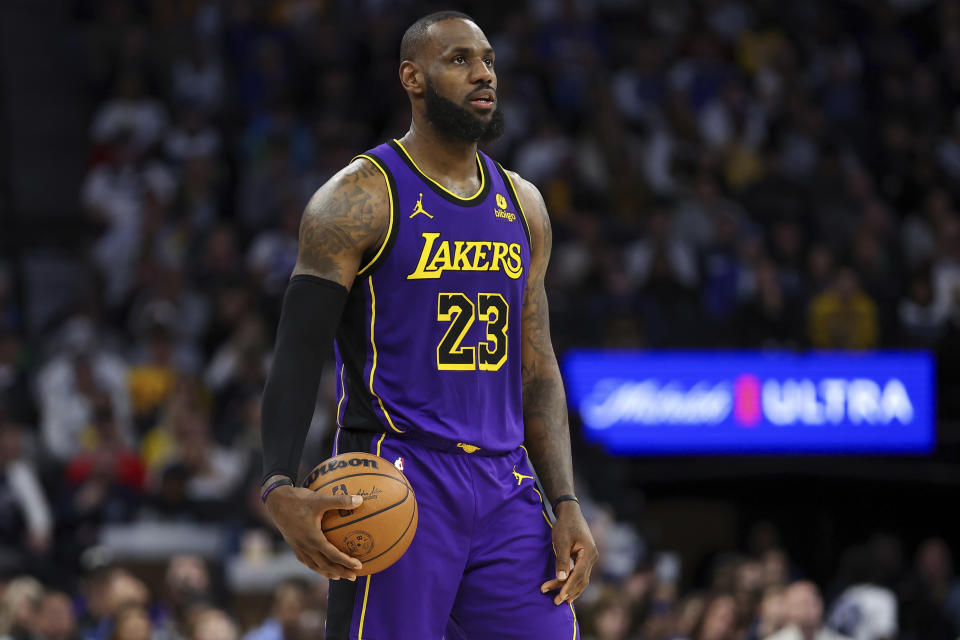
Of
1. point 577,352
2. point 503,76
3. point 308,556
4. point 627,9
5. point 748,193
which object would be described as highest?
point 627,9

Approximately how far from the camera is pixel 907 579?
11.1 metres

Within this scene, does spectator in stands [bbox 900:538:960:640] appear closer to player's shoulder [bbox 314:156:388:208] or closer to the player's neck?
the player's neck

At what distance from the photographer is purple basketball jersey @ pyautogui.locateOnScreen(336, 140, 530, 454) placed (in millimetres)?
3615

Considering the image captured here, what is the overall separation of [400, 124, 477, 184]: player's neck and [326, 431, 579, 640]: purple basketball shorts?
73 centimetres

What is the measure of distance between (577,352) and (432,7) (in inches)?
177

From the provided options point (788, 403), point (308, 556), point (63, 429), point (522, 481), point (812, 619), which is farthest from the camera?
point (788, 403)

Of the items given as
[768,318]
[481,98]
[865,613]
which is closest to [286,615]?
[865,613]

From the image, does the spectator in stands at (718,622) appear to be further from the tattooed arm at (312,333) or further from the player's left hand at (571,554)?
the tattooed arm at (312,333)

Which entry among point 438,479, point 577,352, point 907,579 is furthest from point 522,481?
point 907,579

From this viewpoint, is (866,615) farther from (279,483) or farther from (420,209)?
(279,483)

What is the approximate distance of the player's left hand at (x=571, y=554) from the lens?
3658 millimetres

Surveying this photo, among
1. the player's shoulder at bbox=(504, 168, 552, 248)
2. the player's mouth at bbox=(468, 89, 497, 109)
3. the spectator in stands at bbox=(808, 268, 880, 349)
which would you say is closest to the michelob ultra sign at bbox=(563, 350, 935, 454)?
the spectator in stands at bbox=(808, 268, 880, 349)

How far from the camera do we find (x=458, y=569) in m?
3.56

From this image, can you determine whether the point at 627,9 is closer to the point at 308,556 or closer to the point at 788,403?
the point at 788,403
